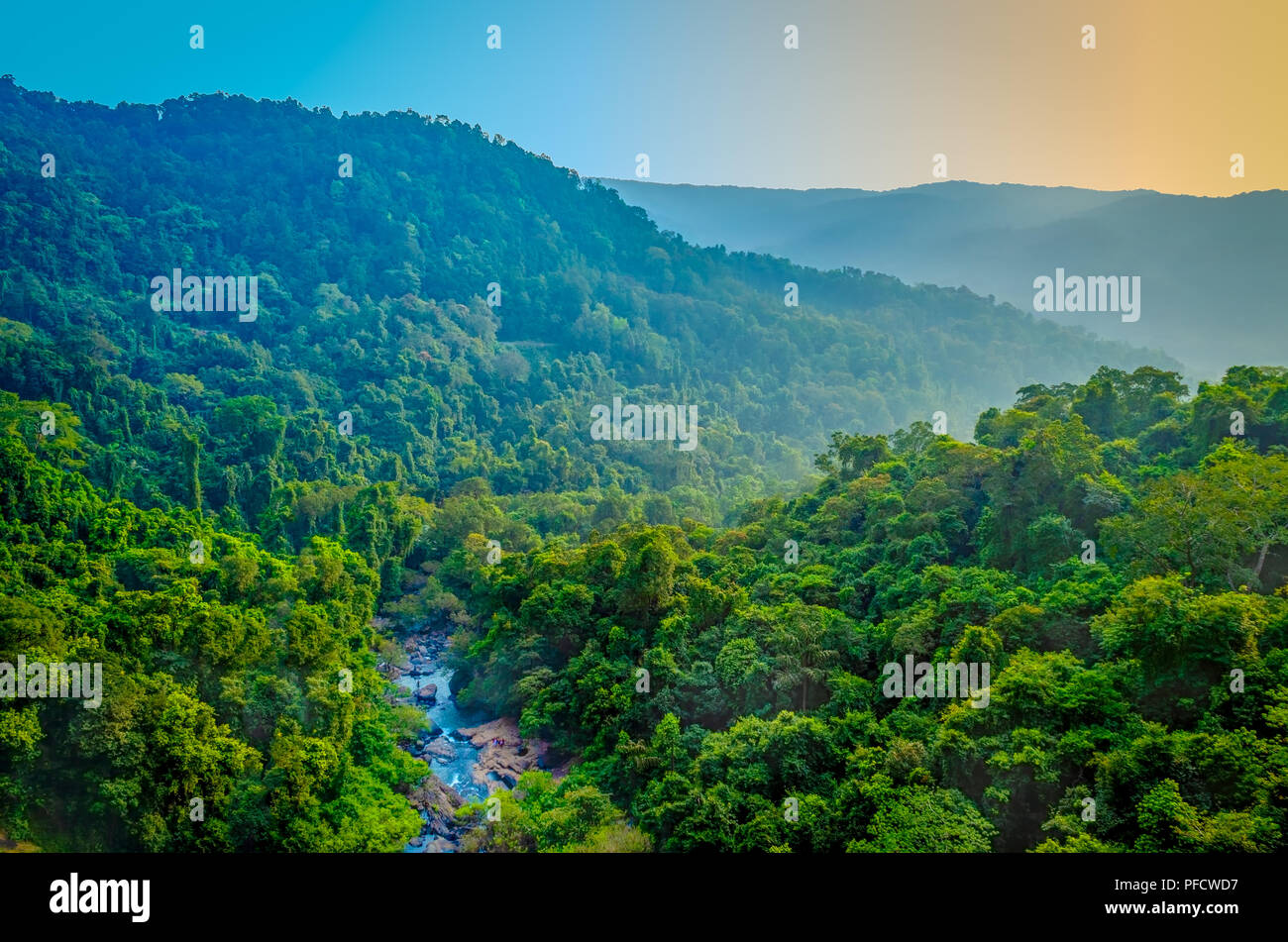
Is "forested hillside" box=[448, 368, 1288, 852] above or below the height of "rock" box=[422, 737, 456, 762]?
above

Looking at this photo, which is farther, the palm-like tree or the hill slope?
the hill slope

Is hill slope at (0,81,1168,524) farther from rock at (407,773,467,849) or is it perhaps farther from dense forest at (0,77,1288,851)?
rock at (407,773,467,849)

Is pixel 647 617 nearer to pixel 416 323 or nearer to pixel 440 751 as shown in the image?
pixel 440 751

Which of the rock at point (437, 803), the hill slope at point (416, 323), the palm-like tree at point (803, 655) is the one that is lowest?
the rock at point (437, 803)

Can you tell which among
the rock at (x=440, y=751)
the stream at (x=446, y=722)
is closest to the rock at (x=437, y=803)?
the stream at (x=446, y=722)

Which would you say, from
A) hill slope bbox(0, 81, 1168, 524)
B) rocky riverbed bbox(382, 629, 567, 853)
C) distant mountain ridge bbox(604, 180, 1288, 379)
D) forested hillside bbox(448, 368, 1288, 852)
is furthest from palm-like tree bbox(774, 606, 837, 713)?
distant mountain ridge bbox(604, 180, 1288, 379)

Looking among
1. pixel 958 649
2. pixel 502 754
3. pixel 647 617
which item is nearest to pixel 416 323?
pixel 647 617

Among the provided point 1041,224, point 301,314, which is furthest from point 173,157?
point 1041,224

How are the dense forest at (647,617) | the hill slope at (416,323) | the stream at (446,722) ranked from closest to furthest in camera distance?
the dense forest at (647,617), the stream at (446,722), the hill slope at (416,323)

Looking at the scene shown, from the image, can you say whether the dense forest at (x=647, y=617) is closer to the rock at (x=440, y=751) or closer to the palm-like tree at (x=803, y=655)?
the palm-like tree at (x=803, y=655)
